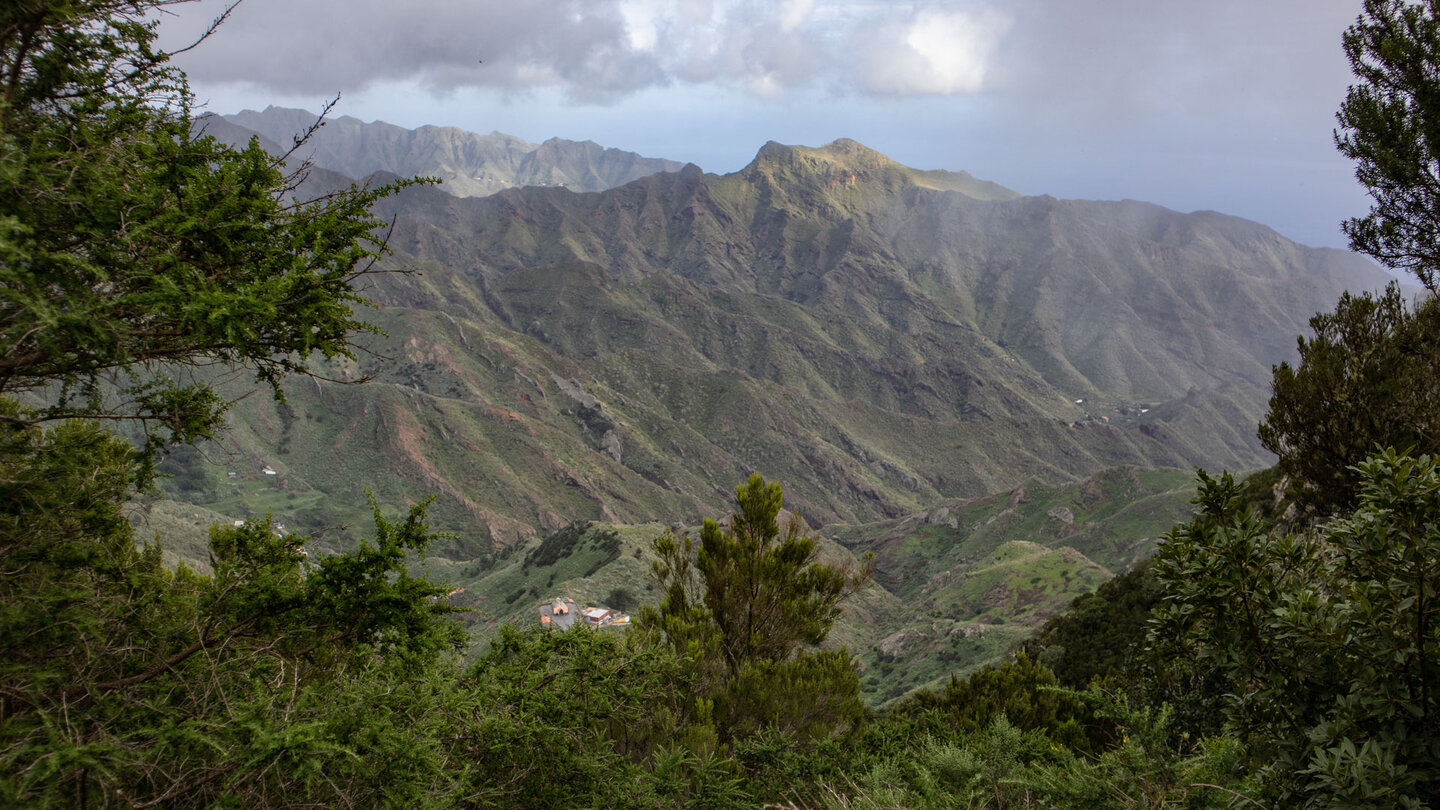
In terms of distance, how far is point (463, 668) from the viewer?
761 cm

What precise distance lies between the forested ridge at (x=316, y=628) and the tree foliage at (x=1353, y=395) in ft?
21.9

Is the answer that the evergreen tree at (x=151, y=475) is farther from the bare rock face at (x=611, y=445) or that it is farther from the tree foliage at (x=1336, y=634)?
the bare rock face at (x=611, y=445)

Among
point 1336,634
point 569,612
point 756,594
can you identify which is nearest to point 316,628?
point 756,594

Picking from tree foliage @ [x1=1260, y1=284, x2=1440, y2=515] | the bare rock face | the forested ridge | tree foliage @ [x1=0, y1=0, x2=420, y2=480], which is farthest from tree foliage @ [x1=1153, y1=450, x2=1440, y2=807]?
the bare rock face

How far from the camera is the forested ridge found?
3.90m

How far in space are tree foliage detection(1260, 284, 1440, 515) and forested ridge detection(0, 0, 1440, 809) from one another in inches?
262

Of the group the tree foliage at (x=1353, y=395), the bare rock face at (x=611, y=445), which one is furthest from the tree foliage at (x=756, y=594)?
the bare rock face at (x=611, y=445)

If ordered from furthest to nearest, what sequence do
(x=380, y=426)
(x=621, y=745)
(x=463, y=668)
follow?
(x=380, y=426), (x=621, y=745), (x=463, y=668)

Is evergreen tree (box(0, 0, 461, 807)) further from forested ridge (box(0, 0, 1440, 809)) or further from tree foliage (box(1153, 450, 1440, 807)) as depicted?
tree foliage (box(1153, 450, 1440, 807))

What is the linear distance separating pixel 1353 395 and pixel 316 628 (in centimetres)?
1501

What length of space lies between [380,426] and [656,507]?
140 ft

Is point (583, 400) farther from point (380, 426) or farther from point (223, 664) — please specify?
point (223, 664)

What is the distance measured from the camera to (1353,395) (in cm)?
1162

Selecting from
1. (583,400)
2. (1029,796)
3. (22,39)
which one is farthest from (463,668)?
(583,400)
